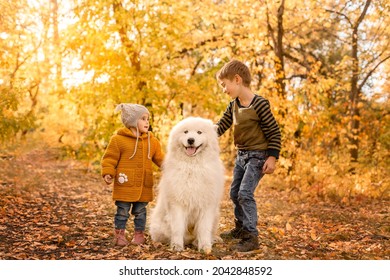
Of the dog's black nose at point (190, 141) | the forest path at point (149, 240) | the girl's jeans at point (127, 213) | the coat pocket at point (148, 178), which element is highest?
the dog's black nose at point (190, 141)

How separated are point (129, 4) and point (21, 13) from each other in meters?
2.10

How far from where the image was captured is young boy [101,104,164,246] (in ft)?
14.3

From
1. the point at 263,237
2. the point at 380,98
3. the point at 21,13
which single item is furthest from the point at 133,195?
the point at 380,98

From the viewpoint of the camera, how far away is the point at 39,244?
15.0 feet

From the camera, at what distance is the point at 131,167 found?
14.4 ft

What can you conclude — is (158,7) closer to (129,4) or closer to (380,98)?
(129,4)

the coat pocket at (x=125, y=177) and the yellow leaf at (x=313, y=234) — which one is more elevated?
the coat pocket at (x=125, y=177)

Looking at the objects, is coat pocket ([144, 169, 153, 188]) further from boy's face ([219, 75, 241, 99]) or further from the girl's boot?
boy's face ([219, 75, 241, 99])

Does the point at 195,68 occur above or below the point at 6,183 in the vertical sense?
above

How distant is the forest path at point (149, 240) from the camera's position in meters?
4.28

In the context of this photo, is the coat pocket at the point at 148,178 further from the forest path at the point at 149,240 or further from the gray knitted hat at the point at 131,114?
the forest path at the point at 149,240

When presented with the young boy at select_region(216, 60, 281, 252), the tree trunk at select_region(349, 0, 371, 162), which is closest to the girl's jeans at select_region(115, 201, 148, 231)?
the young boy at select_region(216, 60, 281, 252)

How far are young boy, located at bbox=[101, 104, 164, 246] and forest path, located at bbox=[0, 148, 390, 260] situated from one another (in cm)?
31

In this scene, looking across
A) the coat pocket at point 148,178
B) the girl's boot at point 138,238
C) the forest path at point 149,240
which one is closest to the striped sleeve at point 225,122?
the coat pocket at point 148,178
